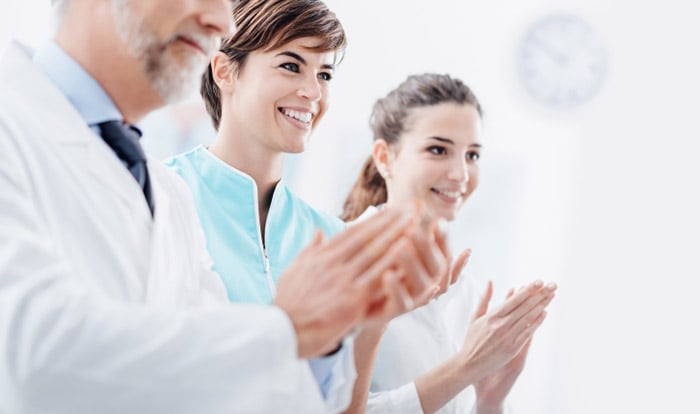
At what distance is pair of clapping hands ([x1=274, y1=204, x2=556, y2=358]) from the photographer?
2.38 ft

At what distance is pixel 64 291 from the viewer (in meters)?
0.65

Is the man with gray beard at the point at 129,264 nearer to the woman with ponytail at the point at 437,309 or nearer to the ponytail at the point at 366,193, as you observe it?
the woman with ponytail at the point at 437,309

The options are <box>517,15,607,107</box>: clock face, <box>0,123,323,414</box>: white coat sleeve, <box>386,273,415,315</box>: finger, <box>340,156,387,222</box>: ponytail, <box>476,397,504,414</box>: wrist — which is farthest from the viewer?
<box>517,15,607,107</box>: clock face

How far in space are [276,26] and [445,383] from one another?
2.70ft

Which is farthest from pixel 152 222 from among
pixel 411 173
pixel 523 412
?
pixel 523 412

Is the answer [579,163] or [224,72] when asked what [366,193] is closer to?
[224,72]

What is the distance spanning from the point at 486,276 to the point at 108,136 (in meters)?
→ 2.61

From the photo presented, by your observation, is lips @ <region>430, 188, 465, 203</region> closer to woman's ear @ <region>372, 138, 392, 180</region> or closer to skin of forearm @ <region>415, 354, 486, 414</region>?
woman's ear @ <region>372, 138, 392, 180</region>

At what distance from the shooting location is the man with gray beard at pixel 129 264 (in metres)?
0.65

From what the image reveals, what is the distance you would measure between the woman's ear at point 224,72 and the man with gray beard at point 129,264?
1.89ft

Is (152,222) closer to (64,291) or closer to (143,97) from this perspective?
(143,97)

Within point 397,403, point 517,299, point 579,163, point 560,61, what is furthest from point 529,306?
point 560,61

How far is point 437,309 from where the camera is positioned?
188cm

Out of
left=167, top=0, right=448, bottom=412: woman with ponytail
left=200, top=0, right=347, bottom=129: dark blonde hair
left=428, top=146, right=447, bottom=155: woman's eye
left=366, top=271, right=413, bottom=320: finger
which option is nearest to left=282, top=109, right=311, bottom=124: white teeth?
left=167, top=0, right=448, bottom=412: woman with ponytail
